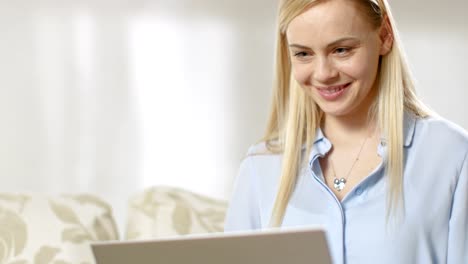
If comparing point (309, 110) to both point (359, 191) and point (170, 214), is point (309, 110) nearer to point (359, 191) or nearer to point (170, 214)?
point (359, 191)

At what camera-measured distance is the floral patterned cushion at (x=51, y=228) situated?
233cm

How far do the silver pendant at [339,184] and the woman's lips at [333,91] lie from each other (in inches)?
7.4

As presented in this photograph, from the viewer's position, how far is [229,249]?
1335 mm

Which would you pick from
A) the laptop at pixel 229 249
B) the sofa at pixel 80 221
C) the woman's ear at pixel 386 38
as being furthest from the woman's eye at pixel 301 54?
the sofa at pixel 80 221

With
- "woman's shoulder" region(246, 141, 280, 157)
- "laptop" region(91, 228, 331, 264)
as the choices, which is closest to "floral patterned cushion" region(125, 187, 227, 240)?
"woman's shoulder" region(246, 141, 280, 157)

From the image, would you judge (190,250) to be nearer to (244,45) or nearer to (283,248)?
(283,248)

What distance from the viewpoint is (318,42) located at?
1.69 m

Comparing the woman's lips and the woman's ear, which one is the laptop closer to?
the woman's lips

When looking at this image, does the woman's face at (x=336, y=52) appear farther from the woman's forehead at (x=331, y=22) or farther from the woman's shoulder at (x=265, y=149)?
the woman's shoulder at (x=265, y=149)

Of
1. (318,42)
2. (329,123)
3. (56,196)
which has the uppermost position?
(318,42)

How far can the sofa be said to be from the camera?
7.66ft

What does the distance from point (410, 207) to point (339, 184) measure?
6.1 inches

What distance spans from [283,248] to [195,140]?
Result: 156 cm

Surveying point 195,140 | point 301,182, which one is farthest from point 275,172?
point 195,140
